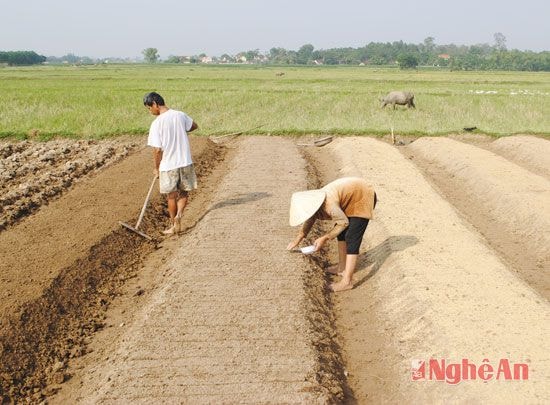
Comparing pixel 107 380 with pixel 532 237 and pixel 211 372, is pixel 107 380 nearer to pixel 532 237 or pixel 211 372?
pixel 211 372

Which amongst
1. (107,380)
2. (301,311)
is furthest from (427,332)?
(107,380)

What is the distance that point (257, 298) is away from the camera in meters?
5.87

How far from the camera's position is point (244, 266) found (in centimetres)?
667

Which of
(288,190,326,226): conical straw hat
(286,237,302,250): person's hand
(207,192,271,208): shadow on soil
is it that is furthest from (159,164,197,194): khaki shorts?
(288,190,326,226): conical straw hat

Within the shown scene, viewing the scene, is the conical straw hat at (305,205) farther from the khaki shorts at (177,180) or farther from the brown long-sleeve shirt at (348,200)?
the khaki shorts at (177,180)

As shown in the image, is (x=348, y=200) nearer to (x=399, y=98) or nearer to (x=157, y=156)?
(x=157, y=156)

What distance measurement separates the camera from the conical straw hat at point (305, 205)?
19.1 ft

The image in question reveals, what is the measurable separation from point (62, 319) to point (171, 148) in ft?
9.47

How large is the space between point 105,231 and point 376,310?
12.7 ft

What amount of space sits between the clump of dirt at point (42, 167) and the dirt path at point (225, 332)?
3385 millimetres

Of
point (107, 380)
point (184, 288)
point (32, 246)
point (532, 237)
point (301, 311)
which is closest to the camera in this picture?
point (107, 380)

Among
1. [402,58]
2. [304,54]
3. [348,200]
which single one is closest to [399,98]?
[348,200]

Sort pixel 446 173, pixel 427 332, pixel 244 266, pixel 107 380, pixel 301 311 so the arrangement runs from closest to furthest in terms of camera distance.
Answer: pixel 107 380, pixel 427 332, pixel 301 311, pixel 244 266, pixel 446 173

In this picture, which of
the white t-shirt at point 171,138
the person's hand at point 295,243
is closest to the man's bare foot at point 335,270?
the person's hand at point 295,243
